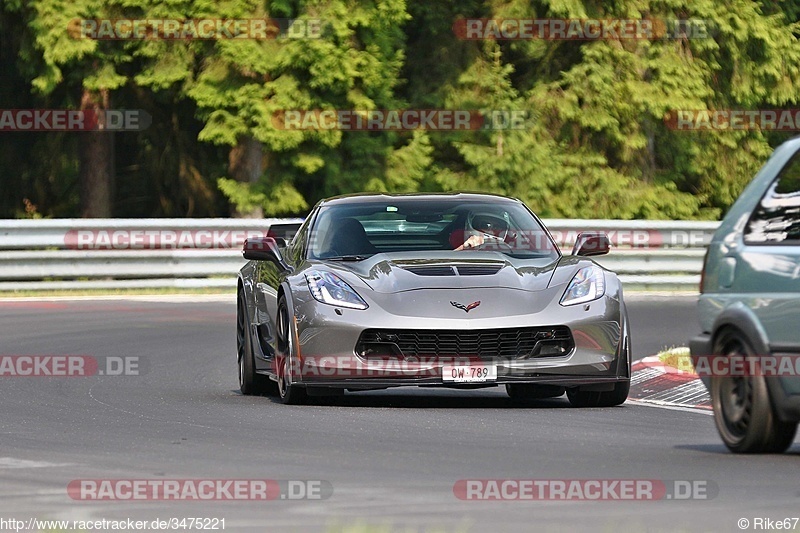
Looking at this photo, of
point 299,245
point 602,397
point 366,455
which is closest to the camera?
point 366,455

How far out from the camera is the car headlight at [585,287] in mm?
12099

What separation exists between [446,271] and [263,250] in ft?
5.42

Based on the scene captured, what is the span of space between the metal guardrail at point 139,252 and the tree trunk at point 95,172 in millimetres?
7660

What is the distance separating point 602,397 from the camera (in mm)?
12469

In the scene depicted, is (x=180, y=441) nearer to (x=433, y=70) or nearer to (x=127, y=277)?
(x=127, y=277)

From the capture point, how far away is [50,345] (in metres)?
17.5

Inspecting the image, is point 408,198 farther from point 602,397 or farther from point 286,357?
point 602,397

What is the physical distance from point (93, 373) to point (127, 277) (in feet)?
Answer: 36.8

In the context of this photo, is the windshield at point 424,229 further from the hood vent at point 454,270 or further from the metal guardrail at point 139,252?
the metal guardrail at point 139,252

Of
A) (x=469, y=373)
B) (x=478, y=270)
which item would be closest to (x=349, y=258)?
(x=478, y=270)

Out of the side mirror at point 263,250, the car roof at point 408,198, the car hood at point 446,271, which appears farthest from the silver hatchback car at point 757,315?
the side mirror at point 263,250

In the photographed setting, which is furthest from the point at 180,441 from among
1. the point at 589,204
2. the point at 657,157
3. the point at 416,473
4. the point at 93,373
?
the point at 657,157

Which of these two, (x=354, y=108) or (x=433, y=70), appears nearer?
(x=354, y=108)

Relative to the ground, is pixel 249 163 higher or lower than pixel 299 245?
lower
